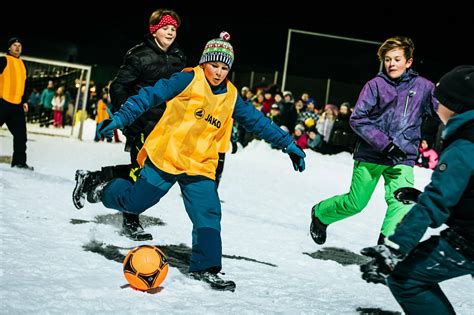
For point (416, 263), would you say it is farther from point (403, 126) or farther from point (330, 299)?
point (403, 126)

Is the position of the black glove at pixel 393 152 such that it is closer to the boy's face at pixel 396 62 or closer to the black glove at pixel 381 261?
the boy's face at pixel 396 62

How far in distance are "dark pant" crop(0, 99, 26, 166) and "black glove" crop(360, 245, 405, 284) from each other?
6676 millimetres

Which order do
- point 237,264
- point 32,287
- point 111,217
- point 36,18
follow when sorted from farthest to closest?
point 36,18, point 111,217, point 237,264, point 32,287

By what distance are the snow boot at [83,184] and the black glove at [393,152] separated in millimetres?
2303

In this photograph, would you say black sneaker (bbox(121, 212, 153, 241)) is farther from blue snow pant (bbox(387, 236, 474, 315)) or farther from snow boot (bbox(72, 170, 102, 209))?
blue snow pant (bbox(387, 236, 474, 315))

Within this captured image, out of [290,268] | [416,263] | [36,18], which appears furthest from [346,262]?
[36,18]

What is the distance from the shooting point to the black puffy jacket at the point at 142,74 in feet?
16.7

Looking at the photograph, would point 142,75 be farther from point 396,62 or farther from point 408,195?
point 408,195

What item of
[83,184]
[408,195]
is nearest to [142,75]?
[83,184]

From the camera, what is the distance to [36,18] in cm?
3875

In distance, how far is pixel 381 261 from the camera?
9.05ft

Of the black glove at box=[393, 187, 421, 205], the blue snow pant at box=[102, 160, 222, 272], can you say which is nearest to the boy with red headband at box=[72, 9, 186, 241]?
the blue snow pant at box=[102, 160, 222, 272]

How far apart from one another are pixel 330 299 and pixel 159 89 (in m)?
1.80

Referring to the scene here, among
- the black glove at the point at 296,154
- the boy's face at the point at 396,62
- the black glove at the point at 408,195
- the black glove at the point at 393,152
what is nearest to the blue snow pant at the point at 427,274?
the black glove at the point at 408,195
